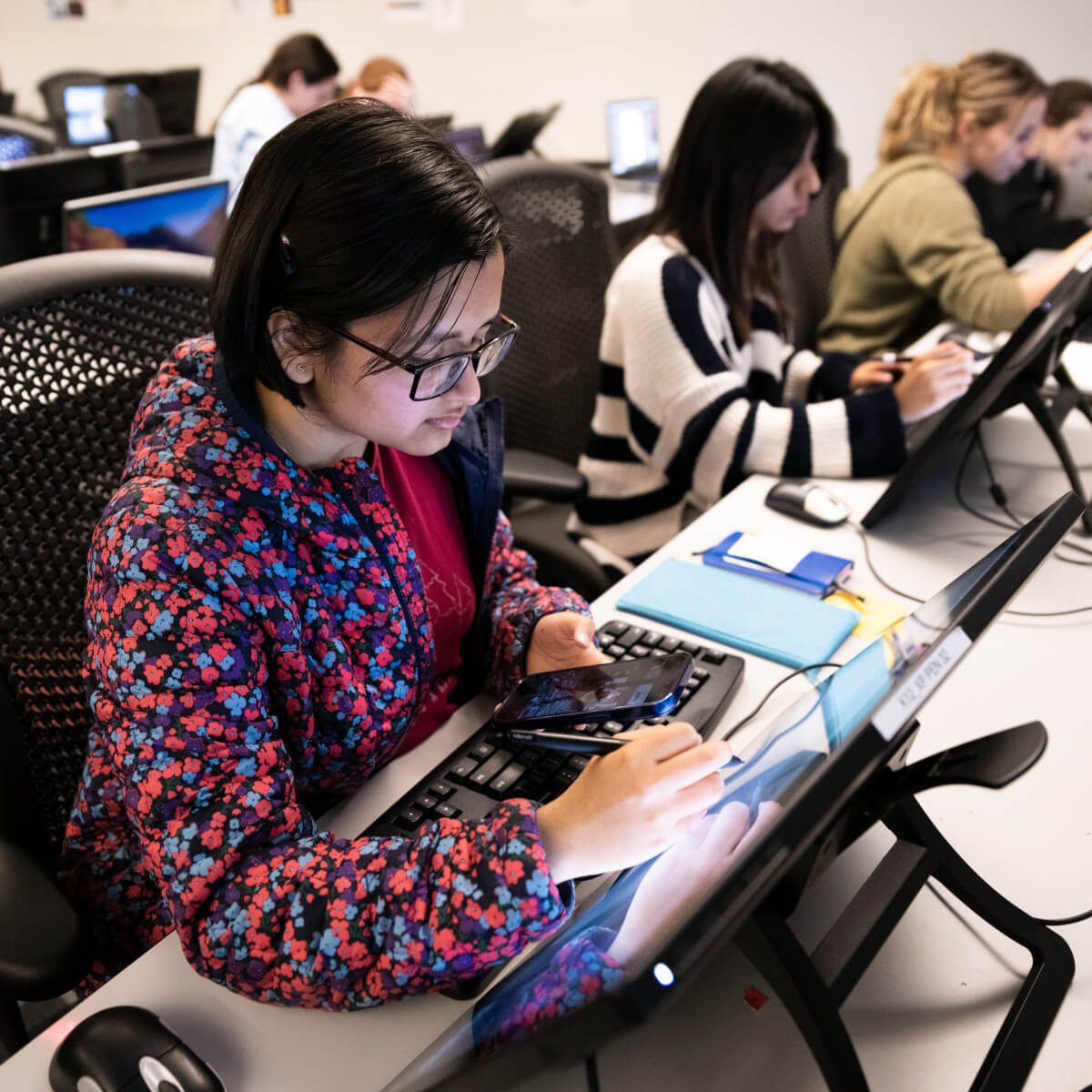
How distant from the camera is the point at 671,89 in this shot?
4.14 m

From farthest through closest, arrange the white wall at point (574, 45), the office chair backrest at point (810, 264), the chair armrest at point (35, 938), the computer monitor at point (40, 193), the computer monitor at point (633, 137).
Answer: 1. the computer monitor at point (633, 137)
2. the white wall at point (574, 45)
3. the office chair backrest at point (810, 264)
4. the computer monitor at point (40, 193)
5. the chair armrest at point (35, 938)

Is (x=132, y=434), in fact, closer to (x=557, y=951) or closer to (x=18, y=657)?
(x=18, y=657)

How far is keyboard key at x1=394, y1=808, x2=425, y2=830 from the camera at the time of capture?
2.39ft

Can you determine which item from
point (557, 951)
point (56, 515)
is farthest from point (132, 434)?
point (557, 951)

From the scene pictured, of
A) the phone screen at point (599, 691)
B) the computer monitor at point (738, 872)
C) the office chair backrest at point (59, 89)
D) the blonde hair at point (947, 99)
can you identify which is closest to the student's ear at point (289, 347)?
the phone screen at point (599, 691)

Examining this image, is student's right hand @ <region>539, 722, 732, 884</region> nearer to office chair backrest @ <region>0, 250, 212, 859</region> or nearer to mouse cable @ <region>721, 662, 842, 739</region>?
mouse cable @ <region>721, 662, 842, 739</region>

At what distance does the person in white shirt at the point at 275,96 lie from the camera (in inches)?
128

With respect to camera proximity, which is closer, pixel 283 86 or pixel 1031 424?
pixel 1031 424

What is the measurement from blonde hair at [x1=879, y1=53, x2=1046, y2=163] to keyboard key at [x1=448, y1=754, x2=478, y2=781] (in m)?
1.99

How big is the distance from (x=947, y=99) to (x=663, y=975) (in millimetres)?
2410

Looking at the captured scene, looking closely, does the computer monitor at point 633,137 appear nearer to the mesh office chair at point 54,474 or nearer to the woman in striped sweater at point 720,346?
the woman in striped sweater at point 720,346

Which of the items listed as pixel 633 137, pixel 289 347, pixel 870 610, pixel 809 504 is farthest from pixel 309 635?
pixel 633 137

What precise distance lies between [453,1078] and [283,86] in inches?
152

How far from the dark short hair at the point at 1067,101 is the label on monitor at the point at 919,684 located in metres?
3.04
